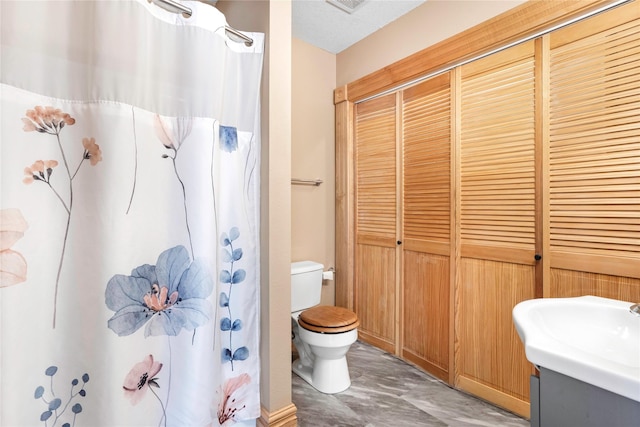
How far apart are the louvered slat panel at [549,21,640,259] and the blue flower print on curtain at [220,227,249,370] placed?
1549 mm

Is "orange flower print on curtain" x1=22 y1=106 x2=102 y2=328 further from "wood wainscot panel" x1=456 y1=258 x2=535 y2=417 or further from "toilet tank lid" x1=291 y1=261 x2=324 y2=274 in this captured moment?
"wood wainscot panel" x1=456 y1=258 x2=535 y2=417

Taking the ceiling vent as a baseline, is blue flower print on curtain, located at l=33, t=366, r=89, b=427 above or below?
below

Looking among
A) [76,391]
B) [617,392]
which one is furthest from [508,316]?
[76,391]

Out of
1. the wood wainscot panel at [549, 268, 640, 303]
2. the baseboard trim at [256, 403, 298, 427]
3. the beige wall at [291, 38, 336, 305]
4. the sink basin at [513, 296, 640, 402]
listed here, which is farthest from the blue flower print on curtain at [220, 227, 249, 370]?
the wood wainscot panel at [549, 268, 640, 303]

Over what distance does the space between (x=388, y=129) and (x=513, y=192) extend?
100 cm

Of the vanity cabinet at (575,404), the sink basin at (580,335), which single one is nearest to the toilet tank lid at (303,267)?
the sink basin at (580,335)

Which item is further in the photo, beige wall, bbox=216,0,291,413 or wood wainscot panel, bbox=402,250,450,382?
wood wainscot panel, bbox=402,250,450,382

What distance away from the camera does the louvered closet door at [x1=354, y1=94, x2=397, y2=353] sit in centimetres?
224

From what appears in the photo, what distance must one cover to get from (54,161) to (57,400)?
2.49 ft

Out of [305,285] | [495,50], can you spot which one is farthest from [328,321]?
[495,50]

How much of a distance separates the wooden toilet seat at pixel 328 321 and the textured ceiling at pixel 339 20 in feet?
6.66

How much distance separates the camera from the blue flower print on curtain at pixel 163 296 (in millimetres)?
1015

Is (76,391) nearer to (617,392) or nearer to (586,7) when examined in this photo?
(617,392)

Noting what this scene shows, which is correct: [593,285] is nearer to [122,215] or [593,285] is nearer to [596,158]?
[596,158]
